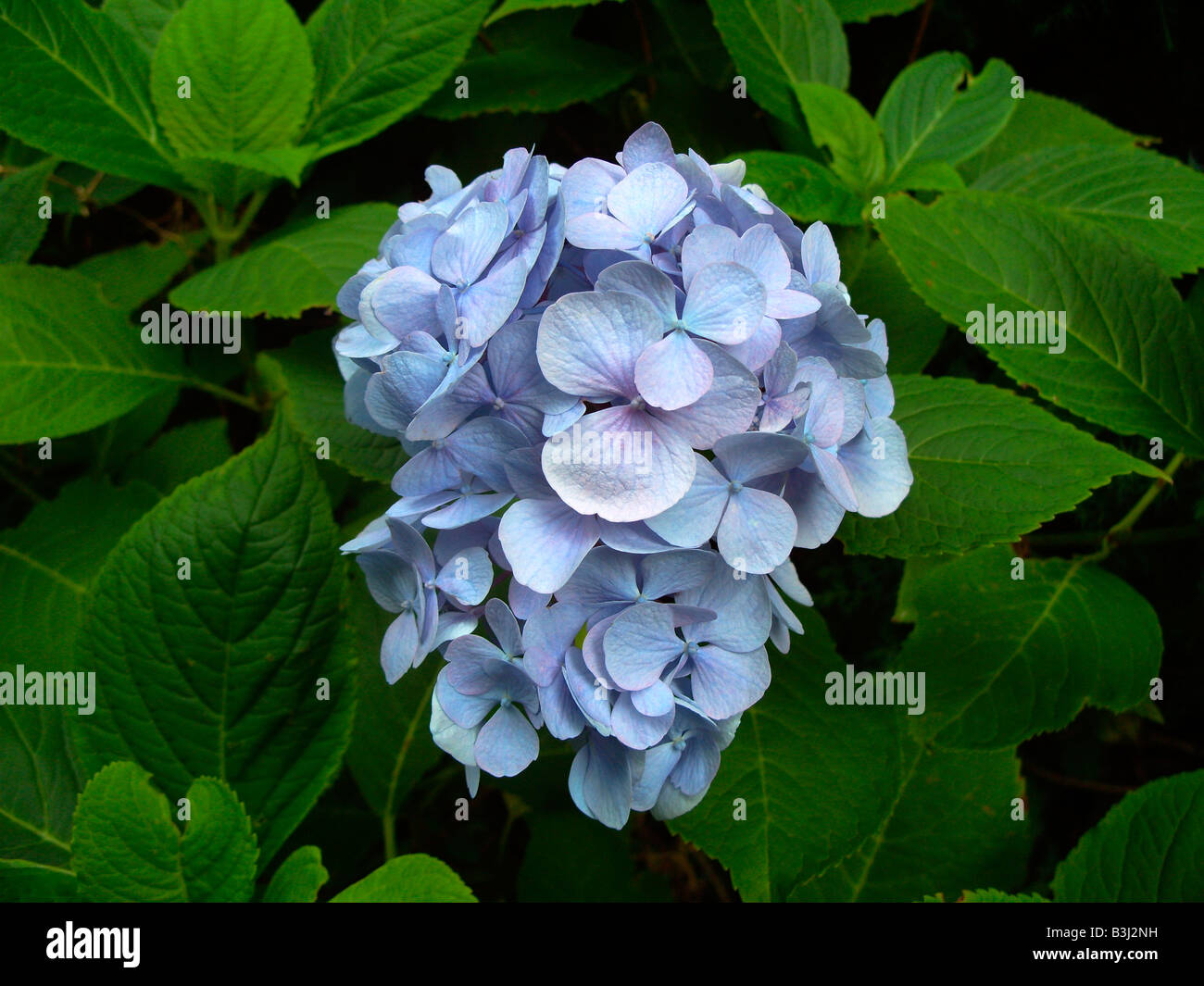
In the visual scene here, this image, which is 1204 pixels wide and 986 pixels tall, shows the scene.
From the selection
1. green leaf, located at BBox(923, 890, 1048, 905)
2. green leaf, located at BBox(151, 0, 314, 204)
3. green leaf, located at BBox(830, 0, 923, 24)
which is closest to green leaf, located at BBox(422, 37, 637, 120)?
green leaf, located at BBox(151, 0, 314, 204)

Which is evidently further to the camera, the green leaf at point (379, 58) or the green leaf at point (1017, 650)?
the green leaf at point (379, 58)

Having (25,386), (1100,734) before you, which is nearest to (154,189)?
(25,386)

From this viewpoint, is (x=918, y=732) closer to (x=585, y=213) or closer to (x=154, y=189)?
(x=585, y=213)

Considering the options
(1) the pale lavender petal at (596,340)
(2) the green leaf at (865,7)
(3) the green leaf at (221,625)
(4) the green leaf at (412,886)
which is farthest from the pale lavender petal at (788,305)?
(2) the green leaf at (865,7)

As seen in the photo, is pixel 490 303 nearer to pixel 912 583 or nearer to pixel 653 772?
pixel 653 772

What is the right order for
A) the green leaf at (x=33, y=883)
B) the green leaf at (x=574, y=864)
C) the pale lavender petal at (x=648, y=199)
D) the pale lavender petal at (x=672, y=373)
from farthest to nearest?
the green leaf at (x=574, y=864) → the green leaf at (x=33, y=883) → the pale lavender petal at (x=648, y=199) → the pale lavender petal at (x=672, y=373)

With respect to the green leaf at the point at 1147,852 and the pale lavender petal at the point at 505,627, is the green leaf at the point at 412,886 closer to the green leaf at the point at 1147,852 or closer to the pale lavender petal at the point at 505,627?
the pale lavender petal at the point at 505,627

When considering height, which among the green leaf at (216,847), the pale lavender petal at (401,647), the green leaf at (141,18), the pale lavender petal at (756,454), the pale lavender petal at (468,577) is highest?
the green leaf at (141,18)
